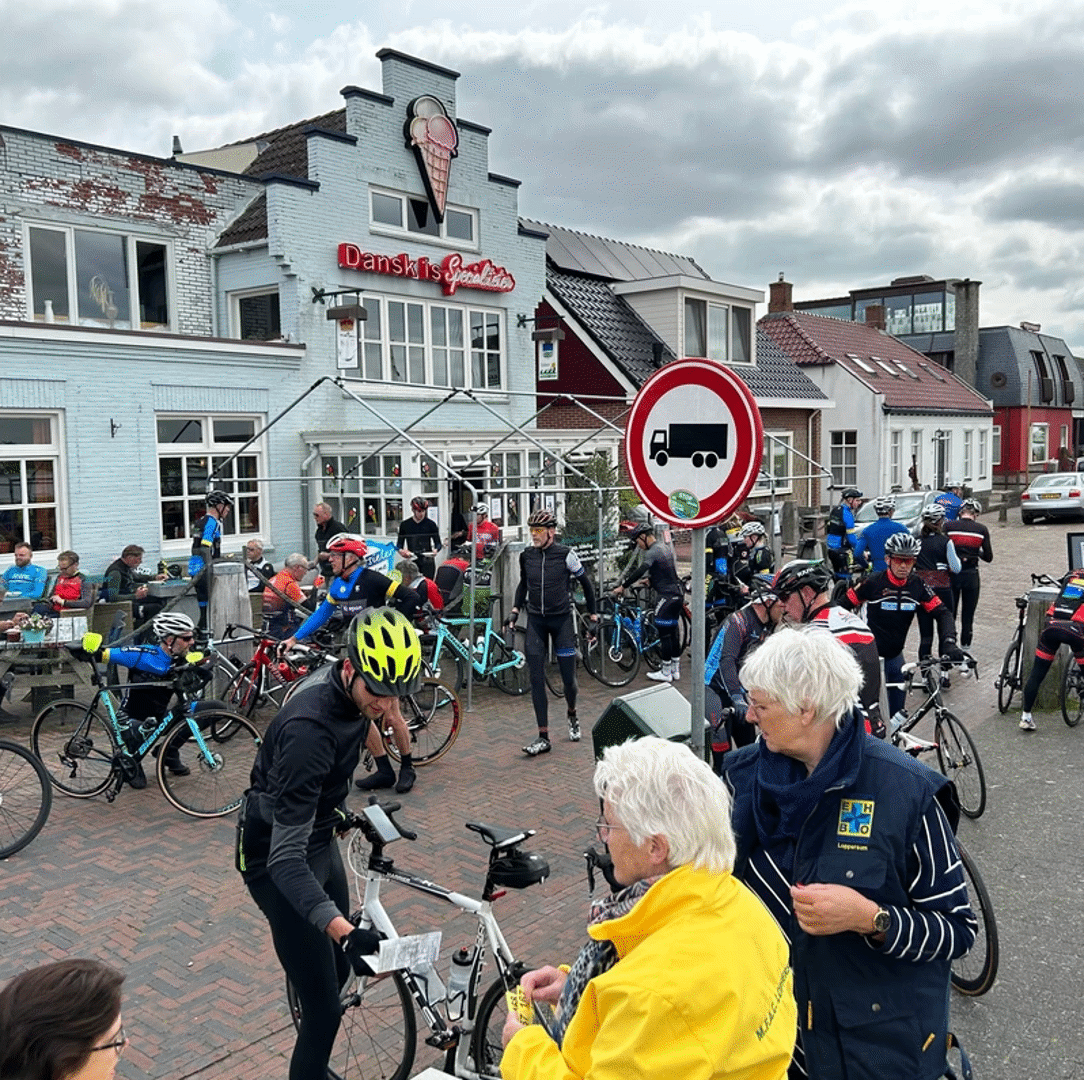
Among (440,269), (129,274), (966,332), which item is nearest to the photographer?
(129,274)

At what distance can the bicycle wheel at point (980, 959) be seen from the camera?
4.46m

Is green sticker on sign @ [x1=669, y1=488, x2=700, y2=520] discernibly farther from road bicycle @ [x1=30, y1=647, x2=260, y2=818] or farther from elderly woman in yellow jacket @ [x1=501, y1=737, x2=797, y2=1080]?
road bicycle @ [x1=30, y1=647, x2=260, y2=818]

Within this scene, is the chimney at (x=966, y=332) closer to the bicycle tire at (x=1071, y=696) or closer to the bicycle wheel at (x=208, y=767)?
the bicycle tire at (x=1071, y=696)

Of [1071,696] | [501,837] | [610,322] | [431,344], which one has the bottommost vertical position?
[1071,696]

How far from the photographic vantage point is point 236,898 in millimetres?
5637

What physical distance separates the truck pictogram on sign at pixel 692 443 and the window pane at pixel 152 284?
47.9 ft

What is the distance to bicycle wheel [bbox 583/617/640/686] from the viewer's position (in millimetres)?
11242

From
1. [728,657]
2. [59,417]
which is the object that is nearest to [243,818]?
[728,657]

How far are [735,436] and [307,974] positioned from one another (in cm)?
253

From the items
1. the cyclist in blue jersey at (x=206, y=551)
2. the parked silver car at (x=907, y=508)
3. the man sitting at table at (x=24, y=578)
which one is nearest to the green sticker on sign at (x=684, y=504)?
the cyclist in blue jersey at (x=206, y=551)

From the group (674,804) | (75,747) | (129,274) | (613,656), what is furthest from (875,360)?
(674,804)

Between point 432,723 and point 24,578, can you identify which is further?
point 24,578

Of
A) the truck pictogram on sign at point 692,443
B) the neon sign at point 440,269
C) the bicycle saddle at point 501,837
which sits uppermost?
the neon sign at point 440,269

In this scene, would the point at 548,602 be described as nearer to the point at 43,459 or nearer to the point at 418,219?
the point at 43,459
